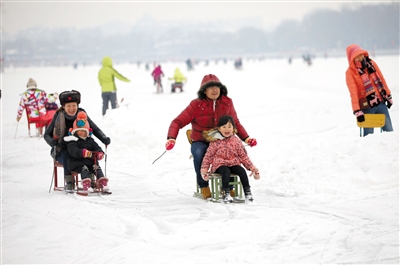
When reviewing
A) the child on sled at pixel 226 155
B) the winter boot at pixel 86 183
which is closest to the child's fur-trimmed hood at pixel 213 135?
the child on sled at pixel 226 155

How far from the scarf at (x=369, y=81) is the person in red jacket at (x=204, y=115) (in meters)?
2.34

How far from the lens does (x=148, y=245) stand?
5621mm

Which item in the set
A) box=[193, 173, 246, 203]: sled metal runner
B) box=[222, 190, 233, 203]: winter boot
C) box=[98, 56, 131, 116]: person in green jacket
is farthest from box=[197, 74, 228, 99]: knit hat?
box=[98, 56, 131, 116]: person in green jacket

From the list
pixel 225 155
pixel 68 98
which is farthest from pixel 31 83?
pixel 225 155

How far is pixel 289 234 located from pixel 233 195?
164 cm

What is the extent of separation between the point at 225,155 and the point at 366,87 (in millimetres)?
2787

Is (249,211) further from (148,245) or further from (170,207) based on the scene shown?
(148,245)

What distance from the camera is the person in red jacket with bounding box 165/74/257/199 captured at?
7.43m

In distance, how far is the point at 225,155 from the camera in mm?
7203

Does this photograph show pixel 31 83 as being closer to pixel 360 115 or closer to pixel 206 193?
pixel 360 115

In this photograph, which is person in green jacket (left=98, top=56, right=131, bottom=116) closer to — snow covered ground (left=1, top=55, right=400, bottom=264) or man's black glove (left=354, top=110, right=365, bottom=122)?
snow covered ground (left=1, top=55, right=400, bottom=264)

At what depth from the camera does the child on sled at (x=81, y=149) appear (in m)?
7.95

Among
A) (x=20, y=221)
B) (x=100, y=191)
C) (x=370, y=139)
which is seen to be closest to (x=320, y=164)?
(x=370, y=139)

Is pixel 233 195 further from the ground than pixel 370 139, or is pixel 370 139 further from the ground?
pixel 370 139
